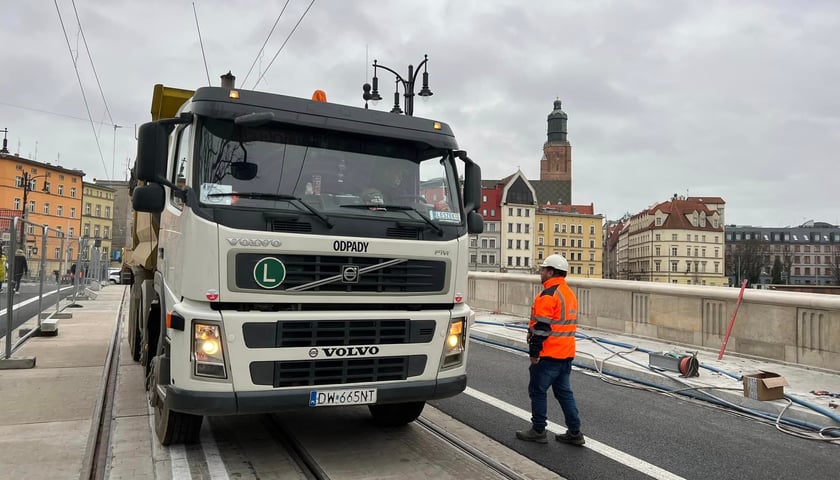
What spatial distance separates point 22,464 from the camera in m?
4.77

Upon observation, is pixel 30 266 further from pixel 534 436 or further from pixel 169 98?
pixel 534 436

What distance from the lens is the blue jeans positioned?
18.3 ft

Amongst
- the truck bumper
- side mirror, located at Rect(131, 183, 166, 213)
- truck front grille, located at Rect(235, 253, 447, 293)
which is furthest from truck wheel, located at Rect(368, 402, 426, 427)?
side mirror, located at Rect(131, 183, 166, 213)

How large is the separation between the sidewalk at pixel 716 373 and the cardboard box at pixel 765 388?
0.22 ft

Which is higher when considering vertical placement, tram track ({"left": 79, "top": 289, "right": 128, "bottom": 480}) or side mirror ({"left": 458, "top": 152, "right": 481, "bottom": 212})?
side mirror ({"left": 458, "top": 152, "right": 481, "bottom": 212})

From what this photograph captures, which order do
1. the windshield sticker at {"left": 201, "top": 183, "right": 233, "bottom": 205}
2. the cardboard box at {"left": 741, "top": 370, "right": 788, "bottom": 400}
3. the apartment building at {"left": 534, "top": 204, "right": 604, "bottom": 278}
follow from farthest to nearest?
the apartment building at {"left": 534, "top": 204, "right": 604, "bottom": 278} < the cardboard box at {"left": 741, "top": 370, "right": 788, "bottom": 400} < the windshield sticker at {"left": 201, "top": 183, "right": 233, "bottom": 205}

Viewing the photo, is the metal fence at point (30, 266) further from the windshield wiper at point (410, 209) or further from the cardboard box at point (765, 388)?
the cardboard box at point (765, 388)

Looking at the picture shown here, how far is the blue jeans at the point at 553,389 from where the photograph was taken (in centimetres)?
557

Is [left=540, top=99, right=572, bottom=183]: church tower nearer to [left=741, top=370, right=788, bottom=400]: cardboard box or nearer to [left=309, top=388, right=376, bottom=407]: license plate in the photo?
[left=741, top=370, right=788, bottom=400]: cardboard box

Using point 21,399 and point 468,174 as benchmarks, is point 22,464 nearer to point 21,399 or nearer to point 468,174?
point 21,399

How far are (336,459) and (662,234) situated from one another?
122 meters

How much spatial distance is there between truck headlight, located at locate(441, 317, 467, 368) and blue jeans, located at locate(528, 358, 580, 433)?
34.0 inches

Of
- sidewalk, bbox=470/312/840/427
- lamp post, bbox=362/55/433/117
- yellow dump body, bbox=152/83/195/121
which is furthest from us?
lamp post, bbox=362/55/433/117

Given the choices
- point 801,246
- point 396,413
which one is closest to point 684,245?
point 801,246
